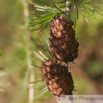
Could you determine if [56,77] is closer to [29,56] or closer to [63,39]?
[63,39]

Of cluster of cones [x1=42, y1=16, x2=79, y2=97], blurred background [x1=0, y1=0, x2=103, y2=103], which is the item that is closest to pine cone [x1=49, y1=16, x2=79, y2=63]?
cluster of cones [x1=42, y1=16, x2=79, y2=97]

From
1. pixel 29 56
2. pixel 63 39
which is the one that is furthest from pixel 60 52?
pixel 29 56

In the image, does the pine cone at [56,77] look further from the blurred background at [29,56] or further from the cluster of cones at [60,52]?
the blurred background at [29,56]

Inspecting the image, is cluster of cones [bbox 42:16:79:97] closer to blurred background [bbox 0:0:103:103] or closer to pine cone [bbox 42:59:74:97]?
pine cone [bbox 42:59:74:97]

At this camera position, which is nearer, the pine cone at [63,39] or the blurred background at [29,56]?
the pine cone at [63,39]

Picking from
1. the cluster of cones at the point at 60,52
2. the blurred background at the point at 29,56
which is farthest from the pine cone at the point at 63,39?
the blurred background at the point at 29,56

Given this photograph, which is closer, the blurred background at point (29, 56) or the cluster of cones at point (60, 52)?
the cluster of cones at point (60, 52)

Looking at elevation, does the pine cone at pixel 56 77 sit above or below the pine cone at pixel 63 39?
below
